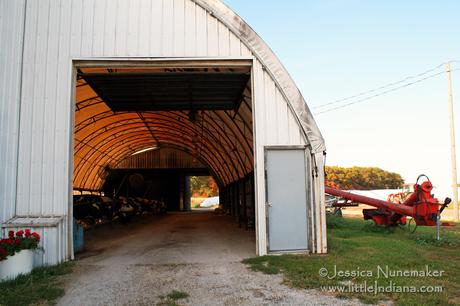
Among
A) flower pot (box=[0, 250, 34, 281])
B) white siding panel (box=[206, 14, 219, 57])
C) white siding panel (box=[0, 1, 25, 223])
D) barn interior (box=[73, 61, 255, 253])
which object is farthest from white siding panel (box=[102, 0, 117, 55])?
flower pot (box=[0, 250, 34, 281])

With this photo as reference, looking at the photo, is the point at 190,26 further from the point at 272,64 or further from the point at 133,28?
the point at 272,64

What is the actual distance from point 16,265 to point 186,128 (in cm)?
1640

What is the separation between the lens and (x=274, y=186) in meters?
9.19

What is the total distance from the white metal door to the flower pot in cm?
479

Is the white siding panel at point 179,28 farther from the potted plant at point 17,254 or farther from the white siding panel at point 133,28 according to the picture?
the potted plant at point 17,254

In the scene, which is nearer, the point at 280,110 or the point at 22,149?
the point at 22,149

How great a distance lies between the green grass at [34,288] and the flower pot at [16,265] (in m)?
0.13

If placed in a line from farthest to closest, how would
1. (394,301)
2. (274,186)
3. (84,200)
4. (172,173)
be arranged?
(172,173), (84,200), (274,186), (394,301)

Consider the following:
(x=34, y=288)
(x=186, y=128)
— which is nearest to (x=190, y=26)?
(x=34, y=288)

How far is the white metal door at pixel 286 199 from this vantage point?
9.03 m

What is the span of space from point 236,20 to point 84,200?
13206 millimetres

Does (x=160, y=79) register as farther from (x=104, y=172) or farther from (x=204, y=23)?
(x=104, y=172)

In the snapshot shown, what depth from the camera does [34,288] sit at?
635 cm

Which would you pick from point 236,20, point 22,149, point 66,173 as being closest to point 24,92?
point 22,149
